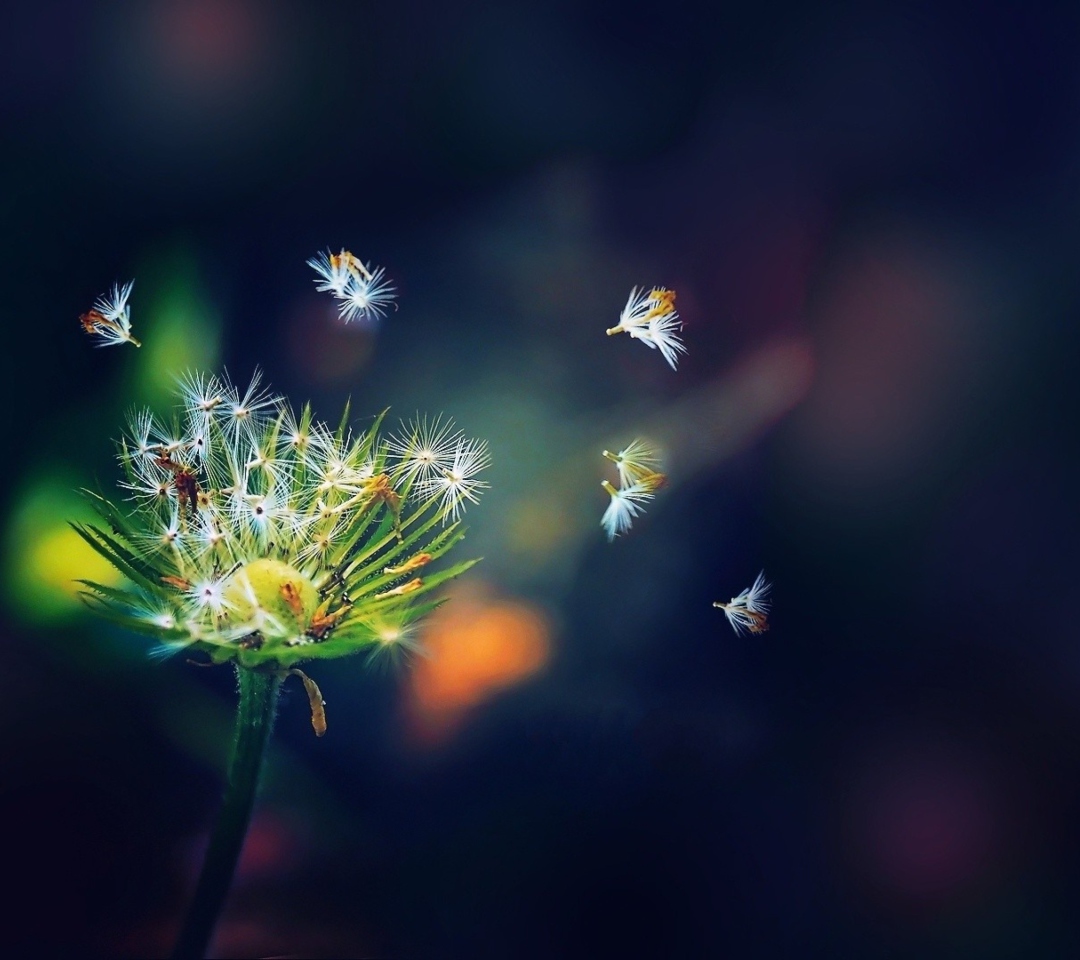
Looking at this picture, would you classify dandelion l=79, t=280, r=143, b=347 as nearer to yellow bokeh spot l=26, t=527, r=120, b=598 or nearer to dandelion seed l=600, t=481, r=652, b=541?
yellow bokeh spot l=26, t=527, r=120, b=598

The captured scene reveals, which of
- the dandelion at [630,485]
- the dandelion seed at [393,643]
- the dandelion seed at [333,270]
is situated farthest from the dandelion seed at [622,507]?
the dandelion seed at [333,270]

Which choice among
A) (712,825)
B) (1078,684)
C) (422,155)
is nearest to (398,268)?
(422,155)

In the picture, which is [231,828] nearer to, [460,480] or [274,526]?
[274,526]

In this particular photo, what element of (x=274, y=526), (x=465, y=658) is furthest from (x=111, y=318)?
(x=465, y=658)

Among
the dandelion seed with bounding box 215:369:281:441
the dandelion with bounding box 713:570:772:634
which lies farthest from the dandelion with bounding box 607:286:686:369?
the dandelion seed with bounding box 215:369:281:441

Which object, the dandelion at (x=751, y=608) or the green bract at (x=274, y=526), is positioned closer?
the green bract at (x=274, y=526)

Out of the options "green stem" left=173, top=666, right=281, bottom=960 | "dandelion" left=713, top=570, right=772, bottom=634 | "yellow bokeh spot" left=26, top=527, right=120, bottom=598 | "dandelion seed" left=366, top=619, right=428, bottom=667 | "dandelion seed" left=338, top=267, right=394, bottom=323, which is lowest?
"green stem" left=173, top=666, right=281, bottom=960

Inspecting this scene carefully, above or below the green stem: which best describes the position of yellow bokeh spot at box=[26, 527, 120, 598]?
above

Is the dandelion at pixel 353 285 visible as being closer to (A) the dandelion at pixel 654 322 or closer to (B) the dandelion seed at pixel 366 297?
(B) the dandelion seed at pixel 366 297
